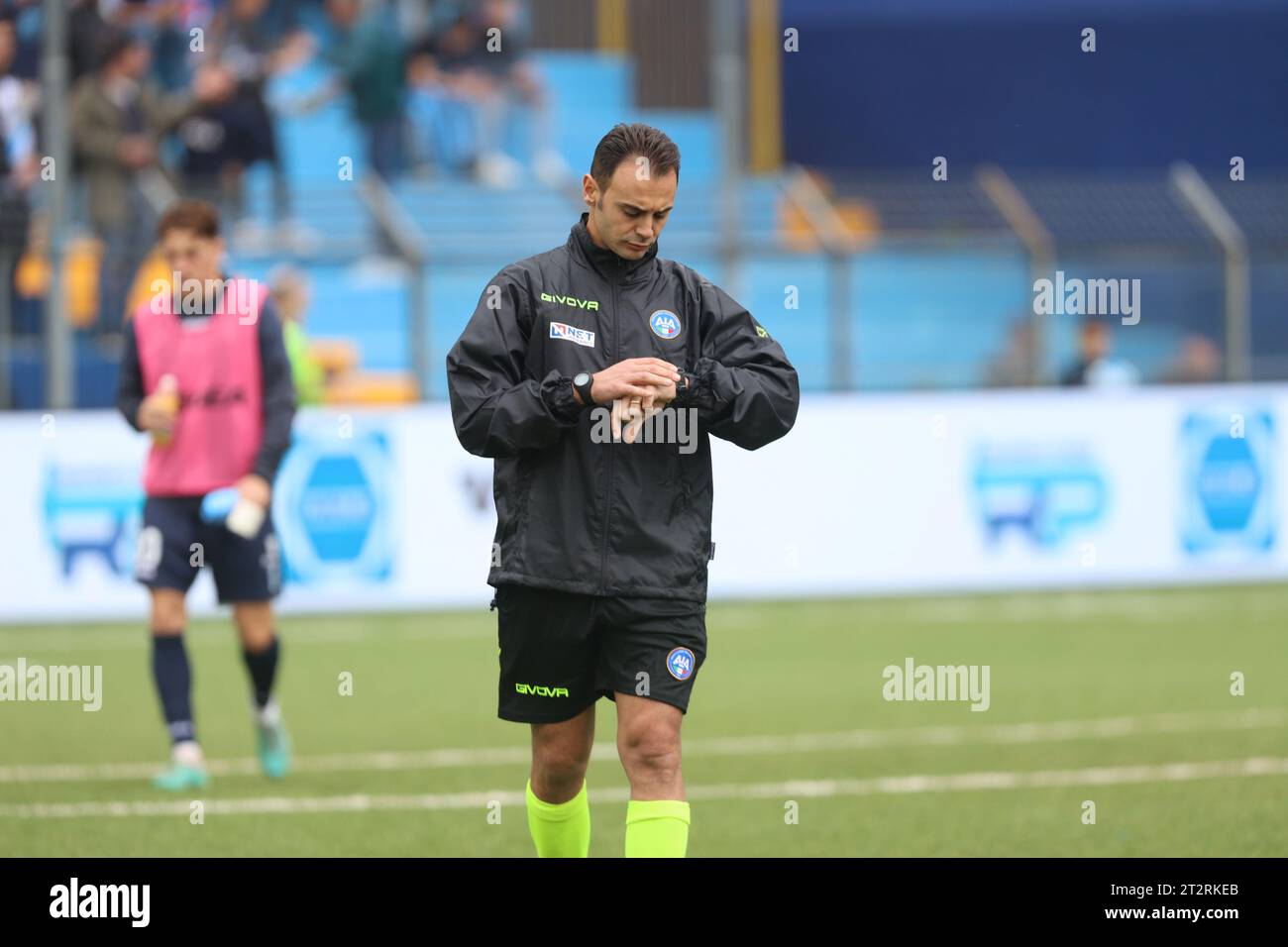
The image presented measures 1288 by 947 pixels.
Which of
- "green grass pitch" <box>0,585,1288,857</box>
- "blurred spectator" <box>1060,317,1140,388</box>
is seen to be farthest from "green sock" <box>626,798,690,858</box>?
"blurred spectator" <box>1060,317,1140,388</box>

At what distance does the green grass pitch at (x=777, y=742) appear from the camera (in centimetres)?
796

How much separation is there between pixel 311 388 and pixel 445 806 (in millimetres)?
7106

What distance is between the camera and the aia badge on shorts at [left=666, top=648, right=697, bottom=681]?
19.5 feet

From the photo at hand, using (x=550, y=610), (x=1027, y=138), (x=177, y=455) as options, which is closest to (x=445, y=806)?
(x=177, y=455)

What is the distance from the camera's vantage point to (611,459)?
5996mm

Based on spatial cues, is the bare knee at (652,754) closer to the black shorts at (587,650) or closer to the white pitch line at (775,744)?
the black shorts at (587,650)

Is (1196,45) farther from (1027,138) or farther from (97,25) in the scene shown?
(97,25)

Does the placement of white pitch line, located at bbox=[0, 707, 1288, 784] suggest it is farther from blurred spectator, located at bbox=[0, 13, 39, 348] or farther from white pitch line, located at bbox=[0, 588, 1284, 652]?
blurred spectator, located at bbox=[0, 13, 39, 348]

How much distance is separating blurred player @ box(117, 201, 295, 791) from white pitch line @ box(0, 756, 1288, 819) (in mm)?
661

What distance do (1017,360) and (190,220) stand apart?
1135cm

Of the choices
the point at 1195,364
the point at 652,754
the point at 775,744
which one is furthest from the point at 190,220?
the point at 1195,364

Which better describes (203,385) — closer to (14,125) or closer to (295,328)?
(295,328)

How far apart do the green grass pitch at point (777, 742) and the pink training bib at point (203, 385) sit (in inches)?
51.0

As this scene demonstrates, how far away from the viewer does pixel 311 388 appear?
50.5ft
